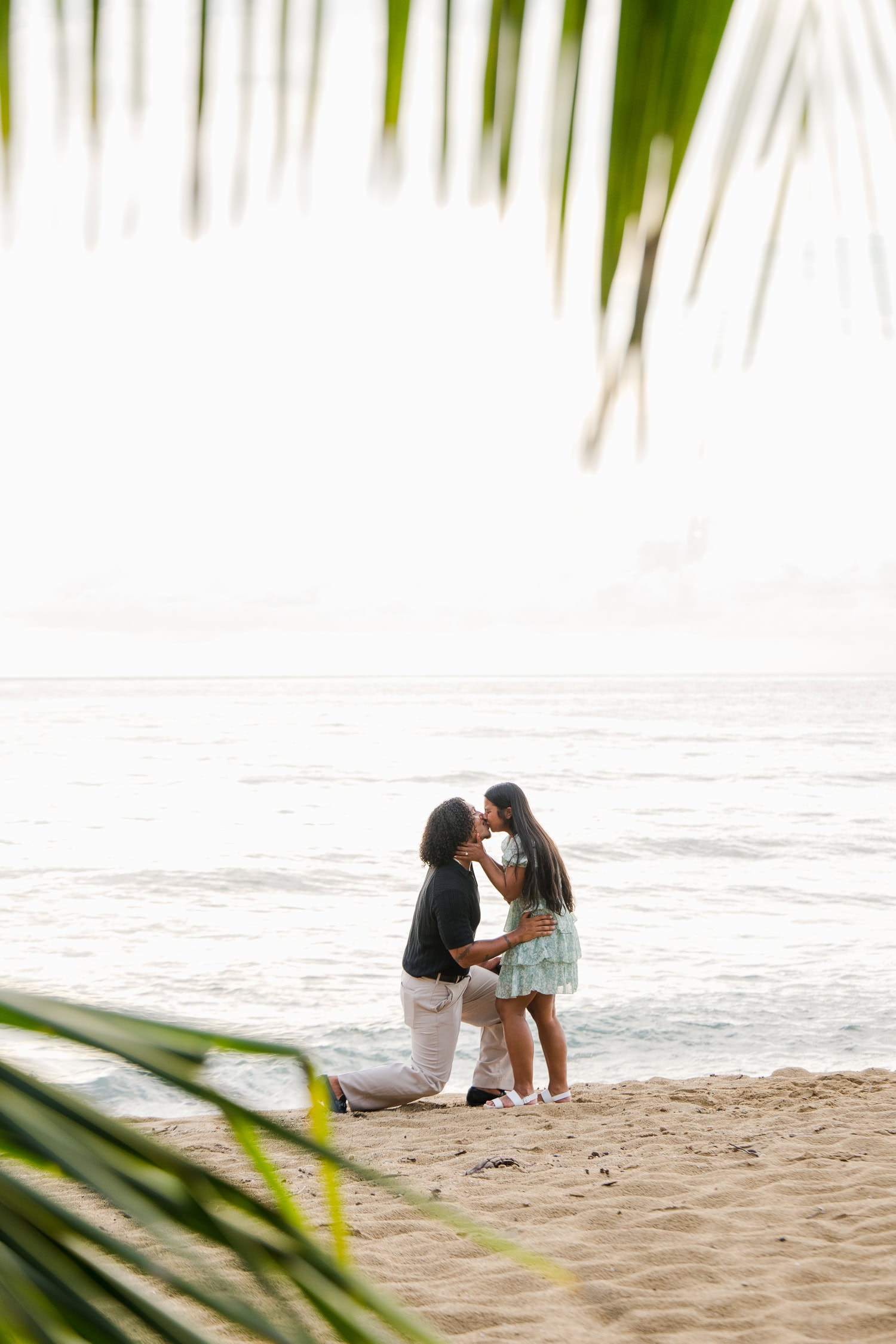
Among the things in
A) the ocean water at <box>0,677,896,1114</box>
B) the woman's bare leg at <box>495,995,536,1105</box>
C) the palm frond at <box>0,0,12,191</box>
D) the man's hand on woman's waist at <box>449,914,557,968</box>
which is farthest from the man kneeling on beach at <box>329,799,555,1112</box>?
the palm frond at <box>0,0,12,191</box>

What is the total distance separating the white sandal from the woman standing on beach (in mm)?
263

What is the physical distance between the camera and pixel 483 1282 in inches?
149

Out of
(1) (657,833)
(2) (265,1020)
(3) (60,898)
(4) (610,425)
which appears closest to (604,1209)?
(4) (610,425)

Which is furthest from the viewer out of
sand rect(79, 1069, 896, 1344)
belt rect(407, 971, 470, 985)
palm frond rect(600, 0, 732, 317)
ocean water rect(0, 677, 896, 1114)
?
ocean water rect(0, 677, 896, 1114)

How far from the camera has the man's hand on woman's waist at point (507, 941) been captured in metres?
6.17

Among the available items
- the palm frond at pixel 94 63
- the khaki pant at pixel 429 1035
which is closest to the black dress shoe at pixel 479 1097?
the khaki pant at pixel 429 1035

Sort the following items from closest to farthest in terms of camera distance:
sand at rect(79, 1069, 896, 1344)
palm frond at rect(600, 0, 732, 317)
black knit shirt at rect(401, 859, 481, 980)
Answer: palm frond at rect(600, 0, 732, 317), sand at rect(79, 1069, 896, 1344), black knit shirt at rect(401, 859, 481, 980)

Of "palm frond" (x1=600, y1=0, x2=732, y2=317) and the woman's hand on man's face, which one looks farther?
the woman's hand on man's face

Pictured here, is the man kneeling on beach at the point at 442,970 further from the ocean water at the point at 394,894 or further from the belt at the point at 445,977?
the ocean water at the point at 394,894

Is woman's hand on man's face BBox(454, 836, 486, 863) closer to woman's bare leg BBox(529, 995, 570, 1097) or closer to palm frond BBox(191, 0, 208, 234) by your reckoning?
woman's bare leg BBox(529, 995, 570, 1097)

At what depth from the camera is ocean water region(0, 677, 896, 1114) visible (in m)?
9.30

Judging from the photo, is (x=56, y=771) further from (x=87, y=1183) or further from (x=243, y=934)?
(x=87, y=1183)

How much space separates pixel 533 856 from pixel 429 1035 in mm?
1190

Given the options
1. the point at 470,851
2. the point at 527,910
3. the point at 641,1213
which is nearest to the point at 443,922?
the point at 470,851
